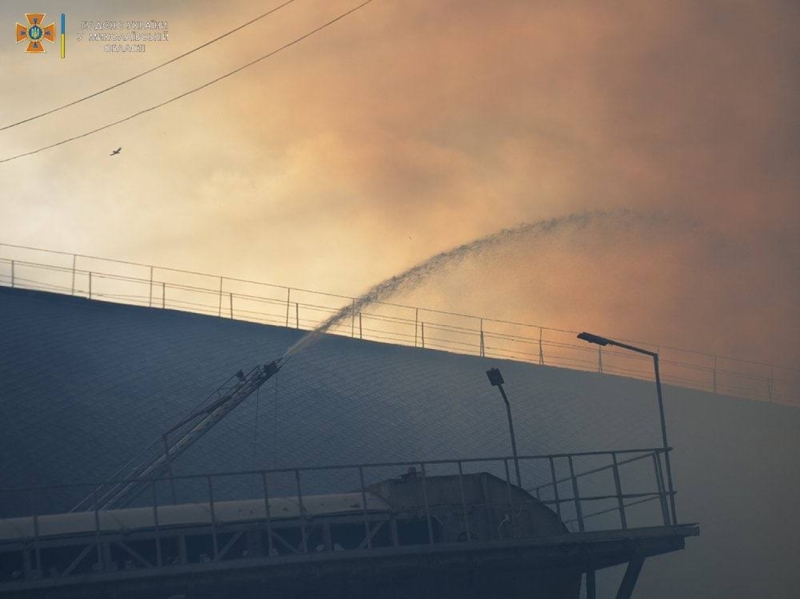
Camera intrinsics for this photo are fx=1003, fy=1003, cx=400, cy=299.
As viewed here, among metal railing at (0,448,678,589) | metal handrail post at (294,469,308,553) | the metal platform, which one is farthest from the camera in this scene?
metal handrail post at (294,469,308,553)

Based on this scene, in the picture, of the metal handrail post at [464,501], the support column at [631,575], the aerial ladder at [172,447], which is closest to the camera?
the metal handrail post at [464,501]

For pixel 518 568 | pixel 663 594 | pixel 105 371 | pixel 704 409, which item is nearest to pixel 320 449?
pixel 105 371

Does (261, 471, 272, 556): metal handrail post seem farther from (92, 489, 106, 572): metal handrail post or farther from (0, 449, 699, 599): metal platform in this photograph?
(92, 489, 106, 572): metal handrail post

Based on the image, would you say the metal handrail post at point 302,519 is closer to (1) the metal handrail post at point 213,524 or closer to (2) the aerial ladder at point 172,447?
(1) the metal handrail post at point 213,524

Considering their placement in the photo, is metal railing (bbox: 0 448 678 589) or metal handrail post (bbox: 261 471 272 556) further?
metal handrail post (bbox: 261 471 272 556)

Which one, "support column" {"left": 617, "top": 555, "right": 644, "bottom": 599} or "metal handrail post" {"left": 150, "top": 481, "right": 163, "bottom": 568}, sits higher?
"metal handrail post" {"left": 150, "top": 481, "right": 163, "bottom": 568}

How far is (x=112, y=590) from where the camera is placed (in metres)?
24.7

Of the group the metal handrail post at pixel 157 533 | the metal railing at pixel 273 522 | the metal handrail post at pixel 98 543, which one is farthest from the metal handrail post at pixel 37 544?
the metal handrail post at pixel 157 533

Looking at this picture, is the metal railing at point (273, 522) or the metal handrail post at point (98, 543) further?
the metal railing at point (273, 522)

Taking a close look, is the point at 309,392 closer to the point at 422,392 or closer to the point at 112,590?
the point at 422,392

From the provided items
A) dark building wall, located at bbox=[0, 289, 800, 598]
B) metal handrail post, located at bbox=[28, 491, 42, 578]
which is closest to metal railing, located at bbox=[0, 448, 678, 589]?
metal handrail post, located at bbox=[28, 491, 42, 578]

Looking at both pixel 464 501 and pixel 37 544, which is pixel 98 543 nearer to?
pixel 37 544

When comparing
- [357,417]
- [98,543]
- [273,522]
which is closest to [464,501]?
[273,522]

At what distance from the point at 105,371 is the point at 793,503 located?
36.0 metres
